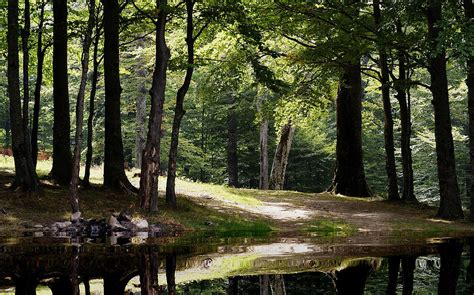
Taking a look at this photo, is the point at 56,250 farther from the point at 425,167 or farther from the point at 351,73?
the point at 425,167

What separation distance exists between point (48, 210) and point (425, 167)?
26035mm

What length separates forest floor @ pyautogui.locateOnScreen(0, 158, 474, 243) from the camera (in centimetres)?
1378

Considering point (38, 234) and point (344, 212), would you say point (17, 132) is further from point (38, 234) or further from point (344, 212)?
point (344, 212)

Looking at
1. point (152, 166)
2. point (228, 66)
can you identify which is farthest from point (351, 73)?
point (152, 166)

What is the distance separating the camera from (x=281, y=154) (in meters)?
28.1

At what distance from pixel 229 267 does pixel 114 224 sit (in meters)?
6.08

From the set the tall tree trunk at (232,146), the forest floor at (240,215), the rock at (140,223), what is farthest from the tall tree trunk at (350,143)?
the tall tree trunk at (232,146)

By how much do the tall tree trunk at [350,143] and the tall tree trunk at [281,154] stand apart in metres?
4.25

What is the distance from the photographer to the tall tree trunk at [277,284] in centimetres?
581

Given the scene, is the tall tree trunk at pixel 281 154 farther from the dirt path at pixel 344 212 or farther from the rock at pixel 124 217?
the rock at pixel 124 217

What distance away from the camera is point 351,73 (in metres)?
23.4

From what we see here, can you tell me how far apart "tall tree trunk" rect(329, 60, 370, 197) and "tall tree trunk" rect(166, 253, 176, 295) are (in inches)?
606

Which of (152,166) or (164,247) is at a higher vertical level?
(152,166)

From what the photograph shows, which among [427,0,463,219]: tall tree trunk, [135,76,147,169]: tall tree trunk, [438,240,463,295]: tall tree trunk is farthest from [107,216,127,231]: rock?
[135,76,147,169]: tall tree trunk
